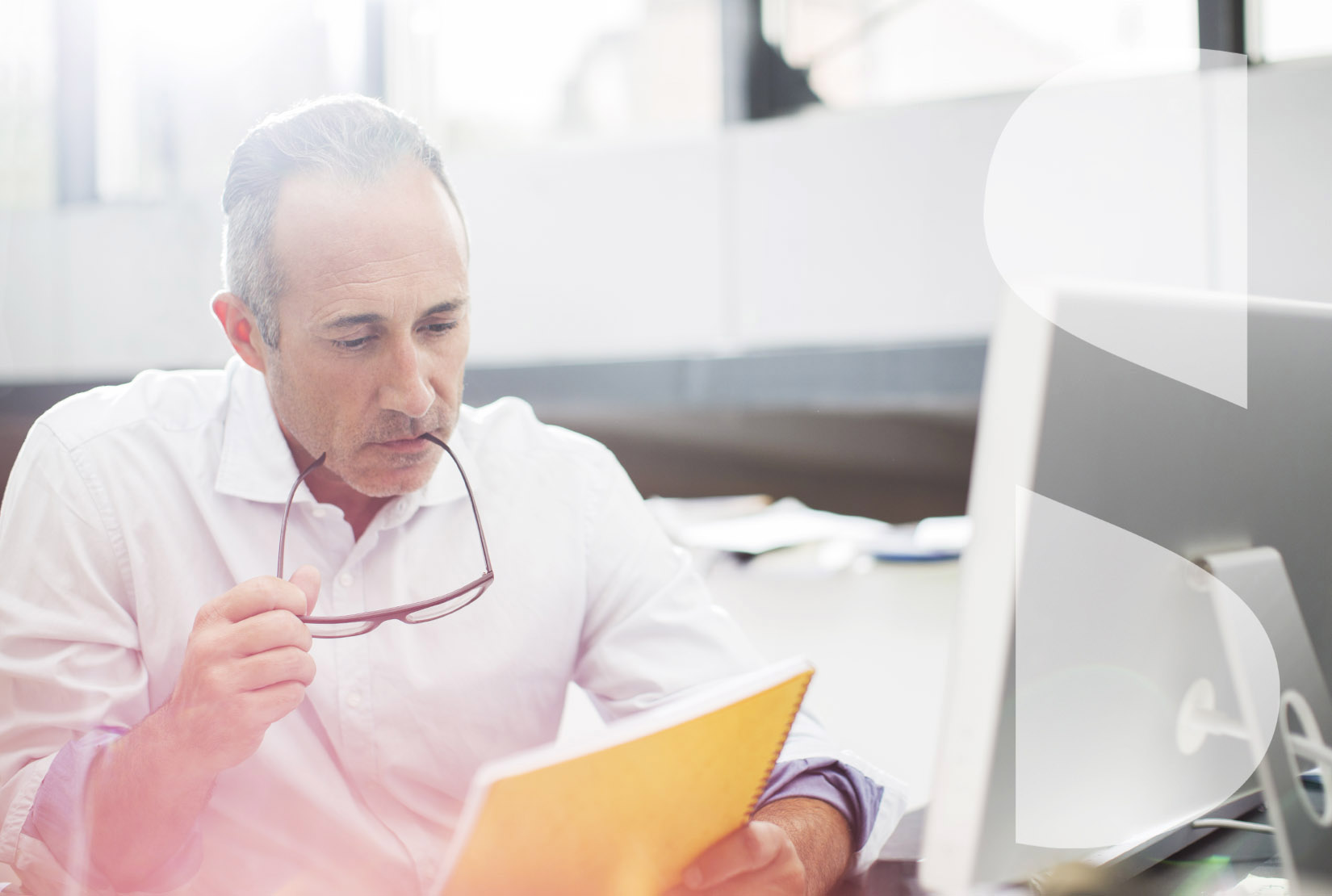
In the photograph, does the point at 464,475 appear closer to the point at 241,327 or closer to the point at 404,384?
the point at 404,384

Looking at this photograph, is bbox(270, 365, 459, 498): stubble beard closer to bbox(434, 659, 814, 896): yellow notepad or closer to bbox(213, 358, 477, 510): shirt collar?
bbox(213, 358, 477, 510): shirt collar

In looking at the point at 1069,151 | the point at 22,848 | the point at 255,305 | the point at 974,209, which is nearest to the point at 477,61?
the point at 974,209

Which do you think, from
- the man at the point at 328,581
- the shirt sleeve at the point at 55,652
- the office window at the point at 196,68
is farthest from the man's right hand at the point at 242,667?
the office window at the point at 196,68

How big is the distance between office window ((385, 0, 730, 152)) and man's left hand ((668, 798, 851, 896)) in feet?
6.71

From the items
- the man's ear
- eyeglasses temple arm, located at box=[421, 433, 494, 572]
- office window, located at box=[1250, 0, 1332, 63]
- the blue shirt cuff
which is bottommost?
the blue shirt cuff

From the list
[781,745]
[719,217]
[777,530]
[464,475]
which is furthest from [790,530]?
[781,745]

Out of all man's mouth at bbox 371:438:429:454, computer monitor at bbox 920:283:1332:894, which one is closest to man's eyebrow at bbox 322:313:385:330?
man's mouth at bbox 371:438:429:454

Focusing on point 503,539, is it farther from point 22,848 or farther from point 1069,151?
point 1069,151

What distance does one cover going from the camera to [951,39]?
2344mm

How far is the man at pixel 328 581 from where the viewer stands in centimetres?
82

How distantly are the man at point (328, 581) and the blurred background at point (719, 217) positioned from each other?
3.44 feet

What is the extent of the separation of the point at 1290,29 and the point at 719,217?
126cm

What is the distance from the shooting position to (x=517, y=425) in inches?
46.2

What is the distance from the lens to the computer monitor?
466mm
